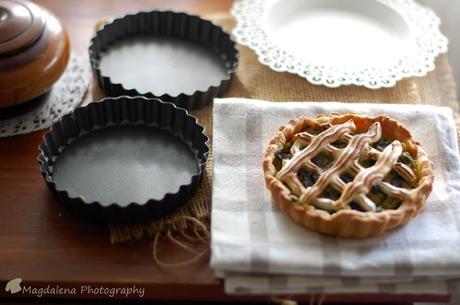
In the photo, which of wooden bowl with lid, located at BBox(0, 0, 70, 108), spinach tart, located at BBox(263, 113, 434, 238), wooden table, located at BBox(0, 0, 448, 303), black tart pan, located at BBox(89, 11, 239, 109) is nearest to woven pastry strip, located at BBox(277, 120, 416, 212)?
spinach tart, located at BBox(263, 113, 434, 238)

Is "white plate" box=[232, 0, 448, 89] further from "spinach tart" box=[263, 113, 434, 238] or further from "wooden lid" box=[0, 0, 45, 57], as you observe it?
"wooden lid" box=[0, 0, 45, 57]

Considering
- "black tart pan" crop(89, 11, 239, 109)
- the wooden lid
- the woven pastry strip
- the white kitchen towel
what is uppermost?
the wooden lid

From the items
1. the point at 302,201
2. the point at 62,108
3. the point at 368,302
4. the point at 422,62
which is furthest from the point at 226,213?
the point at 422,62

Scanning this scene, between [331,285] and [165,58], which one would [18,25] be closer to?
[165,58]

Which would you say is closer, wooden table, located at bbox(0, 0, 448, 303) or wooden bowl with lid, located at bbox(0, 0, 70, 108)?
wooden table, located at bbox(0, 0, 448, 303)

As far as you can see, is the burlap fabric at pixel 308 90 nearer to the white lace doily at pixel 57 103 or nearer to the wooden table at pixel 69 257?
the white lace doily at pixel 57 103

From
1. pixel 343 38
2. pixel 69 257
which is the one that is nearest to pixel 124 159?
pixel 69 257

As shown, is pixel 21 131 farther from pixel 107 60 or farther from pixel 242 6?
pixel 242 6
